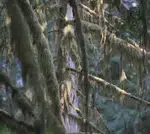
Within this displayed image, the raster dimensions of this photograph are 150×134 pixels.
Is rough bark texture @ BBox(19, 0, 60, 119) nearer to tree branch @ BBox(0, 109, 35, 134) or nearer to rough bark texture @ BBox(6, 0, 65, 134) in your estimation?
rough bark texture @ BBox(6, 0, 65, 134)

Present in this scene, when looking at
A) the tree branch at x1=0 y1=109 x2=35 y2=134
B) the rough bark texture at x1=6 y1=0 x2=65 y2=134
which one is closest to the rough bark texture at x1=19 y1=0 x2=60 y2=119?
the rough bark texture at x1=6 y1=0 x2=65 y2=134

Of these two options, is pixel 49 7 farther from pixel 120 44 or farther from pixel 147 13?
pixel 147 13

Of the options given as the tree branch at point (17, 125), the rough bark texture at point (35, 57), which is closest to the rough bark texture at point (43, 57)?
the rough bark texture at point (35, 57)

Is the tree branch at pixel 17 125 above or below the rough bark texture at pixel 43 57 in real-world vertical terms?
below

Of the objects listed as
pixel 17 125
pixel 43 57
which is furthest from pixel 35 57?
pixel 17 125

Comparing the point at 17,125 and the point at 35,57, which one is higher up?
the point at 35,57

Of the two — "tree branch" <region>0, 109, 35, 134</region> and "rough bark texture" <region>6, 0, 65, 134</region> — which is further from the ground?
"rough bark texture" <region>6, 0, 65, 134</region>

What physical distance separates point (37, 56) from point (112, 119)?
38.5ft

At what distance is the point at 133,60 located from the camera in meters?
5.51

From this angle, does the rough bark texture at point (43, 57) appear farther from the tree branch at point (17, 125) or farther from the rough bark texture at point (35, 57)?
the tree branch at point (17, 125)

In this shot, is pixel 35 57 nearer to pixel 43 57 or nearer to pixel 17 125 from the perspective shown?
pixel 43 57

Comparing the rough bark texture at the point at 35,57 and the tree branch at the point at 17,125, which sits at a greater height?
the rough bark texture at the point at 35,57

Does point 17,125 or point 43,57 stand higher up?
point 43,57

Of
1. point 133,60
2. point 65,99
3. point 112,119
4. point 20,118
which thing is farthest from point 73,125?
point 112,119
